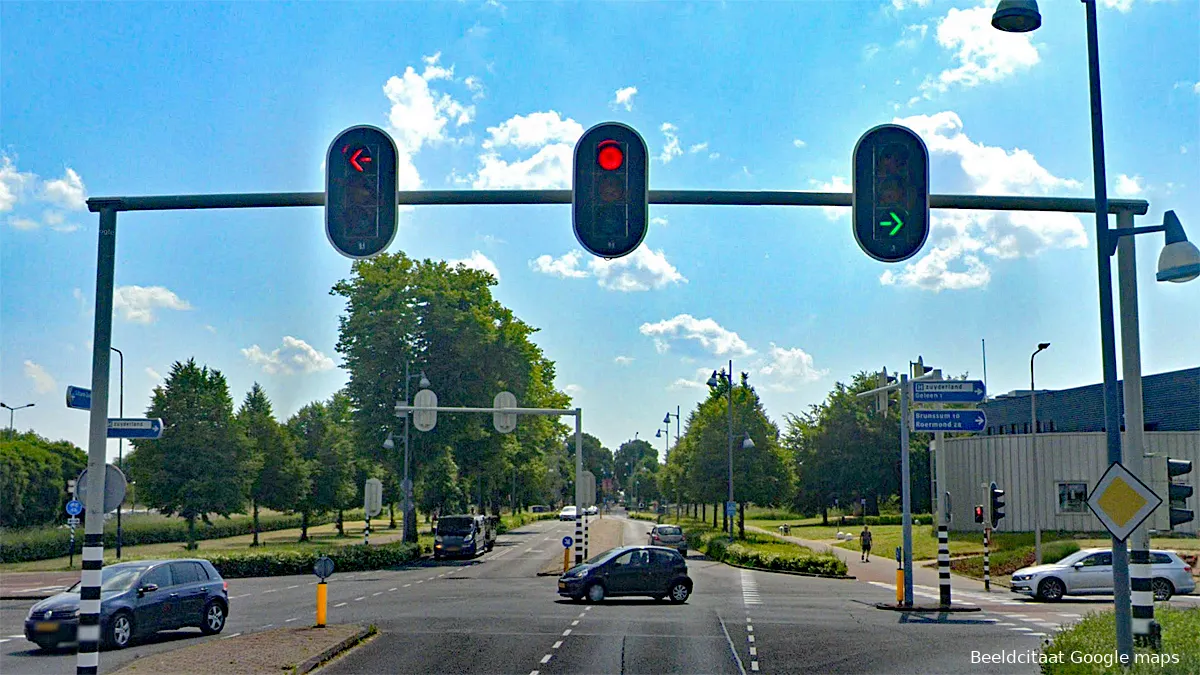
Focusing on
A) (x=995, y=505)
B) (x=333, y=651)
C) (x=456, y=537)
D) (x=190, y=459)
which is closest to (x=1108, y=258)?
(x=333, y=651)

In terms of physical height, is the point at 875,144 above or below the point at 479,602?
above

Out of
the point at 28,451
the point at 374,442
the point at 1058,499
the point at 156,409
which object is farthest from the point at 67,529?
the point at 1058,499

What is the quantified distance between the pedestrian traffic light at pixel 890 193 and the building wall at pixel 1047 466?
139 ft

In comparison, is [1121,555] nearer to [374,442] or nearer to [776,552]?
[776,552]

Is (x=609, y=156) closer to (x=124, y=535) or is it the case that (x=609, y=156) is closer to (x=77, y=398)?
(x=77, y=398)

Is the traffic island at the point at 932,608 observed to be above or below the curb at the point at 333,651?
below

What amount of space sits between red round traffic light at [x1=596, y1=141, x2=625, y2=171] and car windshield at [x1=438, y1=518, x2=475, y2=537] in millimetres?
43247

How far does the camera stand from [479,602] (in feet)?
94.0

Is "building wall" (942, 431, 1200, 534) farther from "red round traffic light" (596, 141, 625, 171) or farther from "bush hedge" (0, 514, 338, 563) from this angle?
"red round traffic light" (596, 141, 625, 171)

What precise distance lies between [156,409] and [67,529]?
8.65 m

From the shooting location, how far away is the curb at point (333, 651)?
15848 millimetres

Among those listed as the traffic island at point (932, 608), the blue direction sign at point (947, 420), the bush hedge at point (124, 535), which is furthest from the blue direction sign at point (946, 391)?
the bush hedge at point (124, 535)

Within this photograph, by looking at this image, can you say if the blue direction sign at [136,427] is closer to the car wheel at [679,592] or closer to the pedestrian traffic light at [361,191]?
the pedestrian traffic light at [361,191]

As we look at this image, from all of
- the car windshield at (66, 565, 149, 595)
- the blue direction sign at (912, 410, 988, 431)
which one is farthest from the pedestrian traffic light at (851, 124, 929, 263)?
the blue direction sign at (912, 410, 988, 431)
